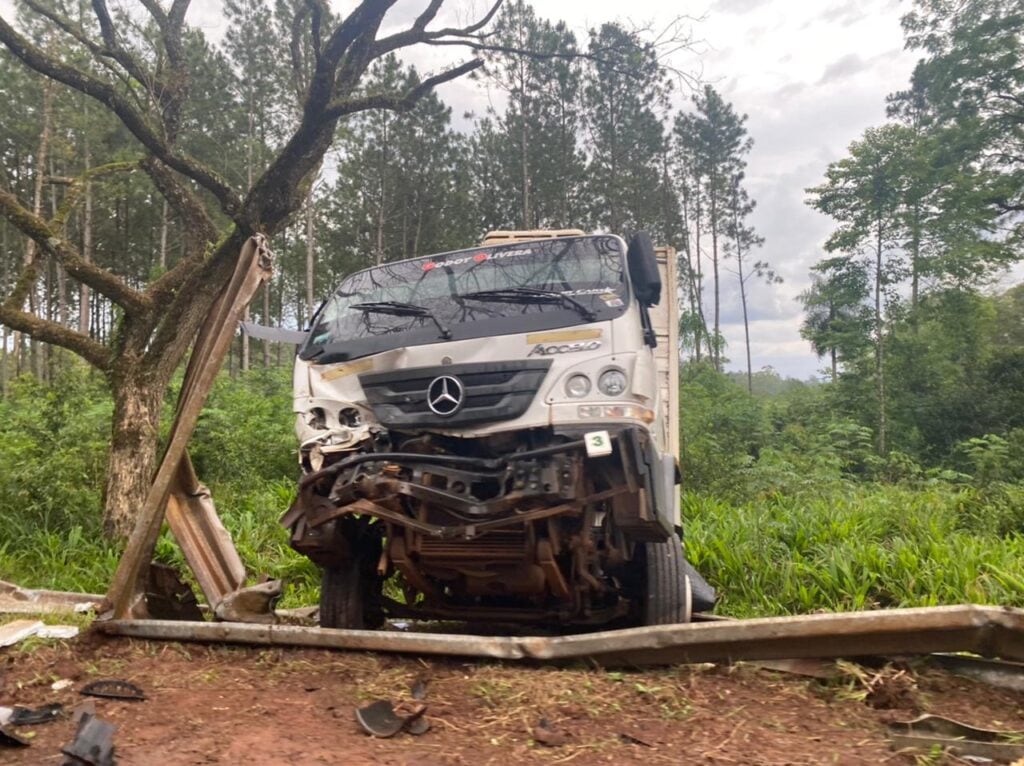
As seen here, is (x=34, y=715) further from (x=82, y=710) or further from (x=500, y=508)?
(x=500, y=508)

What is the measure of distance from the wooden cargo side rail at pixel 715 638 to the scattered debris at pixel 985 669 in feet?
0.16

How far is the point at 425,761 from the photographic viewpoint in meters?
2.52

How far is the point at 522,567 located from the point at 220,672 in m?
1.54

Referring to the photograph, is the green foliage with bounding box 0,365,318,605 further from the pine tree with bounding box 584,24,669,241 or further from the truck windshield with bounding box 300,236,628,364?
the pine tree with bounding box 584,24,669,241

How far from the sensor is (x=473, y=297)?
4.16 metres

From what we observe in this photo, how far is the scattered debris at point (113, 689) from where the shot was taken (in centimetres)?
313

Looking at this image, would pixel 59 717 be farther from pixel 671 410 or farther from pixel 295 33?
pixel 295 33

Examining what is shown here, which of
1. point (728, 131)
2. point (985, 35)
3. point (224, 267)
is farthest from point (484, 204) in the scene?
point (224, 267)

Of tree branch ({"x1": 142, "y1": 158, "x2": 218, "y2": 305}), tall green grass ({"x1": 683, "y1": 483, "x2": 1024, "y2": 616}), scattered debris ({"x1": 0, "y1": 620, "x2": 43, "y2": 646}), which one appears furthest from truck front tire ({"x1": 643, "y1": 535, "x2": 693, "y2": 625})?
tree branch ({"x1": 142, "y1": 158, "x2": 218, "y2": 305})

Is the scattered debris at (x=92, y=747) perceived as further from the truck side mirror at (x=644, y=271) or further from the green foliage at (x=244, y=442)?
the green foliage at (x=244, y=442)

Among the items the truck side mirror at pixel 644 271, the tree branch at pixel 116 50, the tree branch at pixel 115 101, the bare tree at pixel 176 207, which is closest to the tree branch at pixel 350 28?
the bare tree at pixel 176 207

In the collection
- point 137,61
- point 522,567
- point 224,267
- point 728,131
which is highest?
point 728,131

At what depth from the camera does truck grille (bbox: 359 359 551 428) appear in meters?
3.57

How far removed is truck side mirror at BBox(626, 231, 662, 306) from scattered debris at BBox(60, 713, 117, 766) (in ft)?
10.3
